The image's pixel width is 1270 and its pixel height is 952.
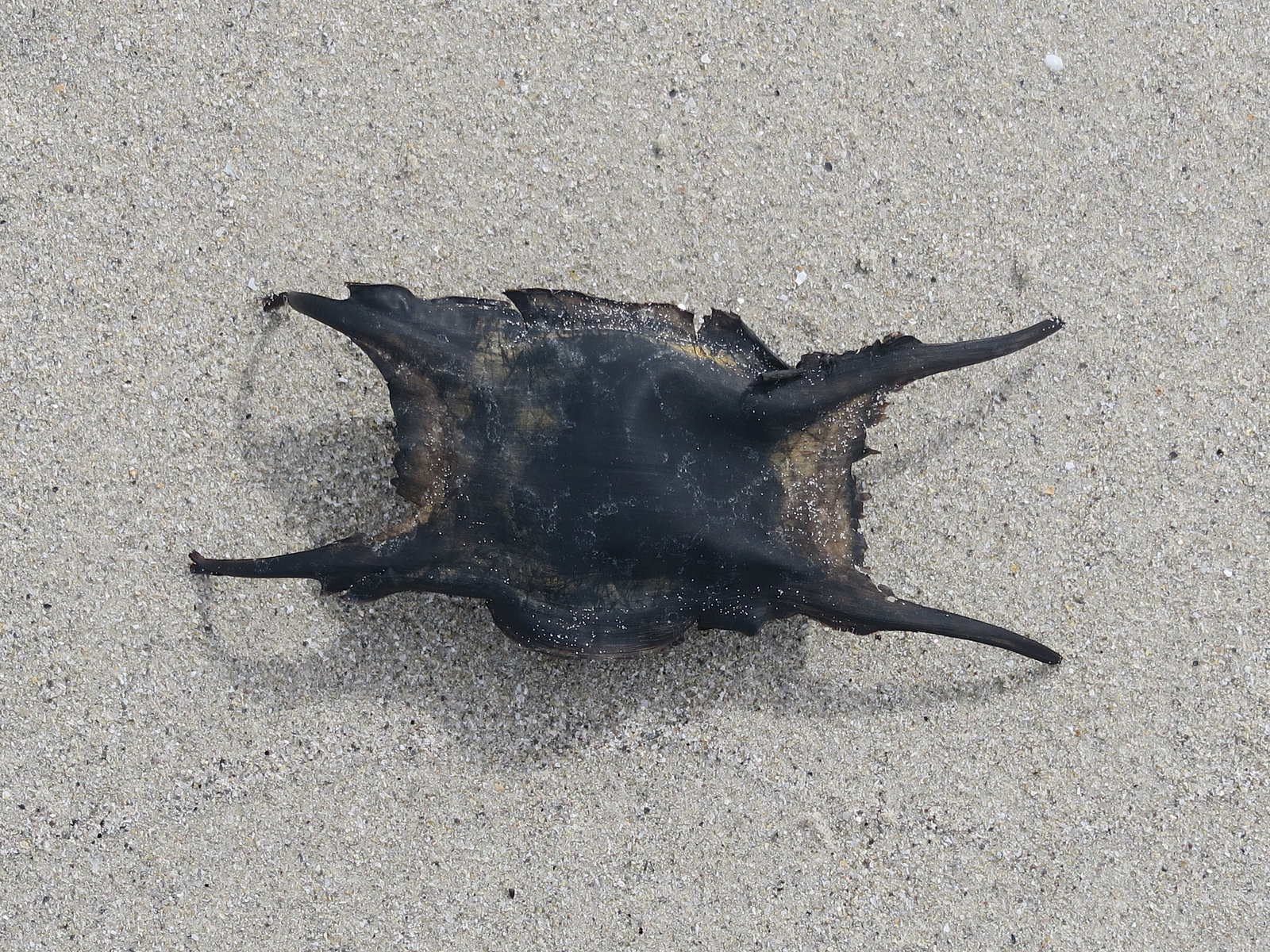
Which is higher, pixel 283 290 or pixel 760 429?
pixel 760 429

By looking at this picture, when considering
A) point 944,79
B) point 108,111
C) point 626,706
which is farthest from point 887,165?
point 108,111

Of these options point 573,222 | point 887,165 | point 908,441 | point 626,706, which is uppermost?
point 887,165

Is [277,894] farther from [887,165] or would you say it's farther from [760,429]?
[887,165]

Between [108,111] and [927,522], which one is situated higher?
[108,111]

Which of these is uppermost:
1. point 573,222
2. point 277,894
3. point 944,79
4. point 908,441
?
point 944,79

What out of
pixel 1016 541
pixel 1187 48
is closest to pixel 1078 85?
pixel 1187 48

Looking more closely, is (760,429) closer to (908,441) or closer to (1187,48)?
(908,441)

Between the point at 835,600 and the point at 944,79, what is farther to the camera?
the point at 944,79
